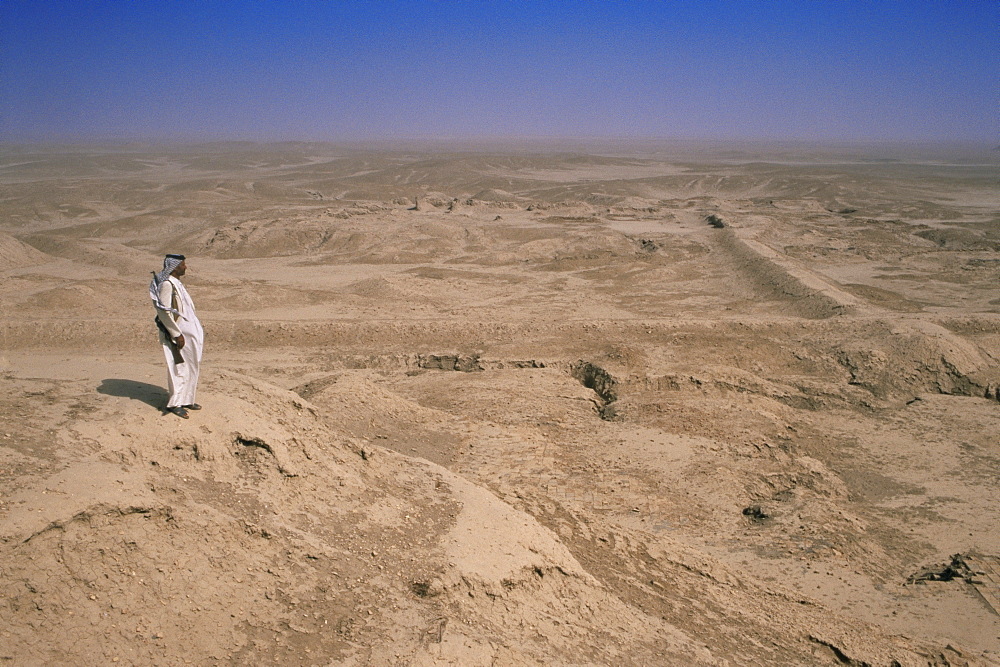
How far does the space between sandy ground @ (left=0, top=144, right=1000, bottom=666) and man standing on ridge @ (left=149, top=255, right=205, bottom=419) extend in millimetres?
251

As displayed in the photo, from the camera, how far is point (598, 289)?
1750cm

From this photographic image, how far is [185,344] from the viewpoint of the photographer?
508cm

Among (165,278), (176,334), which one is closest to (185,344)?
(176,334)

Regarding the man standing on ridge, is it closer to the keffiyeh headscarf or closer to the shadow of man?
the keffiyeh headscarf

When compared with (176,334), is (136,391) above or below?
below

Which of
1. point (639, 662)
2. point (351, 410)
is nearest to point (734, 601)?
point (639, 662)

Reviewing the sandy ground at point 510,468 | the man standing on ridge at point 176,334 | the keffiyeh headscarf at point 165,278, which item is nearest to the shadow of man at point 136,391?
the sandy ground at point 510,468

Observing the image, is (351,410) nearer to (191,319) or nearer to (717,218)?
(191,319)

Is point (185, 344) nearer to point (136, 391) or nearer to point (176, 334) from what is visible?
point (176, 334)

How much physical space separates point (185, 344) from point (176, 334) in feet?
0.37

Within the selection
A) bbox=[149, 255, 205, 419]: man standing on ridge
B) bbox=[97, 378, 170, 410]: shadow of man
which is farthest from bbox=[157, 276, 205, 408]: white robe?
bbox=[97, 378, 170, 410]: shadow of man

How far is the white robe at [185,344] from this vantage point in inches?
A: 196

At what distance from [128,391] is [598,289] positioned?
13.5m

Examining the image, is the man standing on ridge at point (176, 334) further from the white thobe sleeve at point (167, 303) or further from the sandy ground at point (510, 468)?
the sandy ground at point (510, 468)
